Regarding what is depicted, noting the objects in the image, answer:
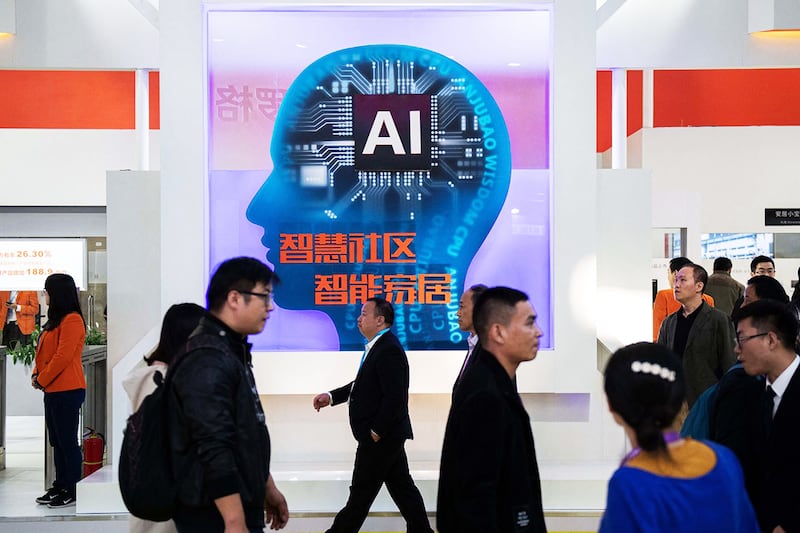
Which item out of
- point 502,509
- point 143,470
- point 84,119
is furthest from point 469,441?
point 84,119

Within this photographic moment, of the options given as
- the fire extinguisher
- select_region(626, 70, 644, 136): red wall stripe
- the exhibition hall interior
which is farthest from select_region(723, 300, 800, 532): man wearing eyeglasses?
select_region(626, 70, 644, 136): red wall stripe

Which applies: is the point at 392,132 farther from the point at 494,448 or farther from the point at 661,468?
the point at 661,468

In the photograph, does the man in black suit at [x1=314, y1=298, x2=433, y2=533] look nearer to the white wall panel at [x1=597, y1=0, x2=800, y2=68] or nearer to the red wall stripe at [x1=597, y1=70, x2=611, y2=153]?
the white wall panel at [x1=597, y1=0, x2=800, y2=68]

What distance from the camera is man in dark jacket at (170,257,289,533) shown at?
Answer: 114 inches

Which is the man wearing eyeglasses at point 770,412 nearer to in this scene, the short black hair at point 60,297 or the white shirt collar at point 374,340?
the white shirt collar at point 374,340

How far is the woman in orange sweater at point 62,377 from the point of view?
21.8 ft

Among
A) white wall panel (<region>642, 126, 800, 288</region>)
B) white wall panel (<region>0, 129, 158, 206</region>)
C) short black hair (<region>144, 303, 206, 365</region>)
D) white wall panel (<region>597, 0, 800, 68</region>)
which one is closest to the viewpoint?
short black hair (<region>144, 303, 206, 365</region>)

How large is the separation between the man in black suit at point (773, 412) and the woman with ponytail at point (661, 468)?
1.17 metres

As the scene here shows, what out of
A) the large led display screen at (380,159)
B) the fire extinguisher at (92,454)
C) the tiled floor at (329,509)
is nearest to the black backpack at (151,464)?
the tiled floor at (329,509)

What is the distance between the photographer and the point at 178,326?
3512 mm

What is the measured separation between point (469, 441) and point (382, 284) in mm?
3868

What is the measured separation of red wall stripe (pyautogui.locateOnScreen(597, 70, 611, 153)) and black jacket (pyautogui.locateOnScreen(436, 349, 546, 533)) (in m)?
10.8

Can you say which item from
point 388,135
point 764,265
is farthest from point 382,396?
point 764,265

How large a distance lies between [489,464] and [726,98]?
11120 millimetres
